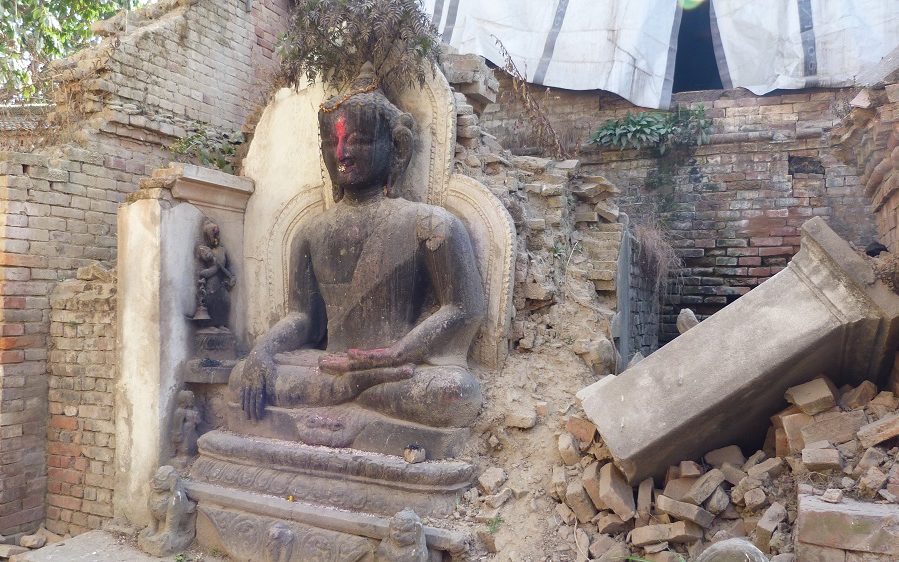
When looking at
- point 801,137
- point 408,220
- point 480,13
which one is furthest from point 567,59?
point 408,220

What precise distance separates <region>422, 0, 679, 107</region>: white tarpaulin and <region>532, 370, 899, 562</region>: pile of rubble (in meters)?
6.51

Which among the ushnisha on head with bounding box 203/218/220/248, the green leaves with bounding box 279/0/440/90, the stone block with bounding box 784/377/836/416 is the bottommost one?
the stone block with bounding box 784/377/836/416

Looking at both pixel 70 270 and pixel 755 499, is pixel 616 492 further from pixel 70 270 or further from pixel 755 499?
pixel 70 270

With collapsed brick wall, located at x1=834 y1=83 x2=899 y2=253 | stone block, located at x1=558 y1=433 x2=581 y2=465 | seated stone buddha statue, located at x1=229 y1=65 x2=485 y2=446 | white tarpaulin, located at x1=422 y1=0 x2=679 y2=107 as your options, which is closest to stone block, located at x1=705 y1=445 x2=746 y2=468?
stone block, located at x1=558 y1=433 x2=581 y2=465

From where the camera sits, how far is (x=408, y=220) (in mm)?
4266

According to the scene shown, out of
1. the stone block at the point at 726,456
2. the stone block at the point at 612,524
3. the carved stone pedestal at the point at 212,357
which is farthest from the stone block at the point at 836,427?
the carved stone pedestal at the point at 212,357

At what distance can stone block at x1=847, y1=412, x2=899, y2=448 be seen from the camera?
2.61 m

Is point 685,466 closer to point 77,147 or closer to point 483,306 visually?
point 483,306

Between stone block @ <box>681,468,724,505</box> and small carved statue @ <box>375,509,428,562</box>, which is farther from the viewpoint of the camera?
small carved statue @ <box>375,509,428,562</box>

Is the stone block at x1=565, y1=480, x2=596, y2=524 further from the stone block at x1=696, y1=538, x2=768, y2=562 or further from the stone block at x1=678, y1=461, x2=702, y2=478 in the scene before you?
the stone block at x1=696, y1=538, x2=768, y2=562

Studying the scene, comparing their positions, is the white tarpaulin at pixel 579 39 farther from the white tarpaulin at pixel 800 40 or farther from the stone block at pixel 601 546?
the stone block at pixel 601 546

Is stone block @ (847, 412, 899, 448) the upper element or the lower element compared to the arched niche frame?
lower

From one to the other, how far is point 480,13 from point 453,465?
7346 millimetres

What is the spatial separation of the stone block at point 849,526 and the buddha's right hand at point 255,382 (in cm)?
300
